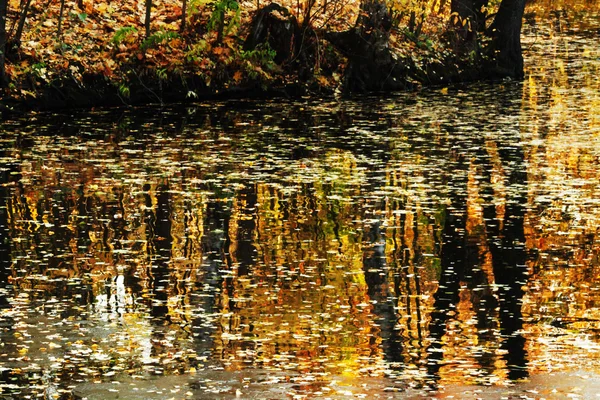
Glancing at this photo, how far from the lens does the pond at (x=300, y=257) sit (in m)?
6.75

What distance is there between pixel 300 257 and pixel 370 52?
504 inches

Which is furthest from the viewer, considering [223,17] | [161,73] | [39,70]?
[223,17]

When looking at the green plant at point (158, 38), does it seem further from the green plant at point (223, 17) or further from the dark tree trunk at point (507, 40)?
the dark tree trunk at point (507, 40)

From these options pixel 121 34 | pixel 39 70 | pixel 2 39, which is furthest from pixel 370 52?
pixel 2 39

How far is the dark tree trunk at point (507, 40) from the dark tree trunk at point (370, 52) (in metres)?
2.50

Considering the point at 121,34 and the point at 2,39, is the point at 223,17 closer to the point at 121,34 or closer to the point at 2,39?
the point at 121,34

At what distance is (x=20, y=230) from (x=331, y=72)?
12.0 meters

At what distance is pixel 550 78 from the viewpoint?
76.9 ft

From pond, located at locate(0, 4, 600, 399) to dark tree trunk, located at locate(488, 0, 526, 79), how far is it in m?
5.27

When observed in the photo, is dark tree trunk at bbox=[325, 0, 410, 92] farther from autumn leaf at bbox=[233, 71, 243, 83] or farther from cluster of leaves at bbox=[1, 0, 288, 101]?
autumn leaf at bbox=[233, 71, 243, 83]

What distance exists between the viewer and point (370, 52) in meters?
22.2

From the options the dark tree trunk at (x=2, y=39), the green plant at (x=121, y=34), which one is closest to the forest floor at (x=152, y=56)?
the green plant at (x=121, y=34)

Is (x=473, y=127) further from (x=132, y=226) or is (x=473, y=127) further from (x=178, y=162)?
(x=132, y=226)

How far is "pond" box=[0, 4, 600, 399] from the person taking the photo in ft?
22.1
